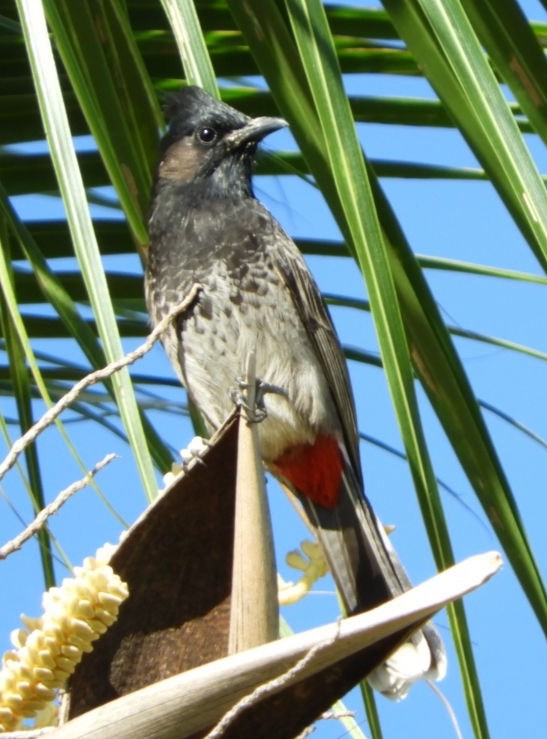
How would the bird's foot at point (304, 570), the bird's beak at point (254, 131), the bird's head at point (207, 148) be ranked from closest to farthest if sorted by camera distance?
the bird's foot at point (304, 570) < the bird's beak at point (254, 131) < the bird's head at point (207, 148)

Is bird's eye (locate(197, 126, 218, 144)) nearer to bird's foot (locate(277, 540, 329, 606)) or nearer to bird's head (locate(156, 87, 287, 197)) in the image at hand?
bird's head (locate(156, 87, 287, 197))

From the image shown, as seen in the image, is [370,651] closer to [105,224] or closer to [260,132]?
[105,224]

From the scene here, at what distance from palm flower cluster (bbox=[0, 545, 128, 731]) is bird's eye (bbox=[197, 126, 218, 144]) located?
2273 mm

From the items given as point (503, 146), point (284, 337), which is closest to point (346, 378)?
point (284, 337)

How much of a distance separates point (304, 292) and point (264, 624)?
6.37 ft

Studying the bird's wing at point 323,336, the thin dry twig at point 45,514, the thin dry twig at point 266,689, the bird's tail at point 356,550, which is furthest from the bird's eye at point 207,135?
the thin dry twig at point 266,689

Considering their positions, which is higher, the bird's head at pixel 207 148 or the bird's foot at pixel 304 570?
the bird's head at pixel 207 148

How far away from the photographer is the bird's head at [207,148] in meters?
3.05

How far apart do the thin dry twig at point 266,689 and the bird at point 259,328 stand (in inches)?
71.6

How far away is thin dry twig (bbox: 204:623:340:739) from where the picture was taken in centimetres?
81

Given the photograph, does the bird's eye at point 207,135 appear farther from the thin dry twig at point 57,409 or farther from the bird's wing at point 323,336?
the thin dry twig at point 57,409

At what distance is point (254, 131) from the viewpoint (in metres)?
2.93

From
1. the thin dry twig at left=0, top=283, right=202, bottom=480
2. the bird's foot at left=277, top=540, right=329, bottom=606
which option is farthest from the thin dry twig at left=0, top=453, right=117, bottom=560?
the bird's foot at left=277, top=540, right=329, bottom=606

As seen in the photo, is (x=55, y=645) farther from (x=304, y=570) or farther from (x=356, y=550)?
(x=356, y=550)
